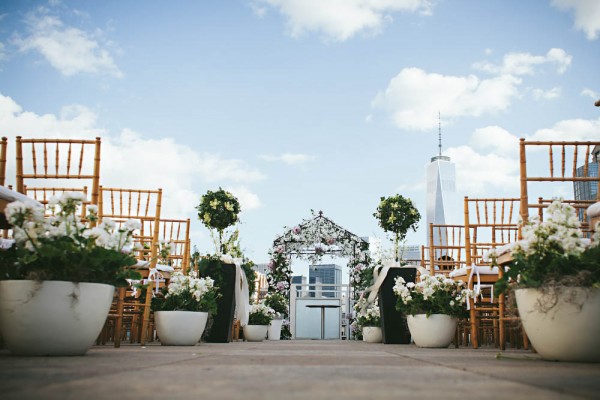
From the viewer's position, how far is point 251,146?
12047 mm

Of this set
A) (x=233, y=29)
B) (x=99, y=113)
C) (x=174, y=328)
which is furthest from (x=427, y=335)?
(x=233, y=29)

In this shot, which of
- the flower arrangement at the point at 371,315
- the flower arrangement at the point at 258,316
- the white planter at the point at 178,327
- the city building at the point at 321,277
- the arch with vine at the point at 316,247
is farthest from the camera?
the city building at the point at 321,277

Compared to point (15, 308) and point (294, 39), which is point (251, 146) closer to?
point (294, 39)

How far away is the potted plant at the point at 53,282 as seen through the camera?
218 centimetres

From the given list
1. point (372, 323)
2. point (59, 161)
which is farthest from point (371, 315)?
point (59, 161)

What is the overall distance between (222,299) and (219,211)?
47.3 inches

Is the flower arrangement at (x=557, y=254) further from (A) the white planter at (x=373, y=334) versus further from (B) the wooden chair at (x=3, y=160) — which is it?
(A) the white planter at (x=373, y=334)

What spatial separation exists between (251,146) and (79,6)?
15.4 feet

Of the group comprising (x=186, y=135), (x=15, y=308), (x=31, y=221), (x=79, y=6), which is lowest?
(x=15, y=308)

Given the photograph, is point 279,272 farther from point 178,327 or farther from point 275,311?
point 178,327

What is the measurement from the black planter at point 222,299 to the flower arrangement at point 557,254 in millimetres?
3512

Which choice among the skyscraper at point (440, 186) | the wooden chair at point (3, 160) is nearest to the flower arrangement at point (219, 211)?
the wooden chair at point (3, 160)

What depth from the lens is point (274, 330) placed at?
33.5 ft

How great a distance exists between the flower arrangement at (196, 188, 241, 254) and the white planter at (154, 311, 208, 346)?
2.01m
